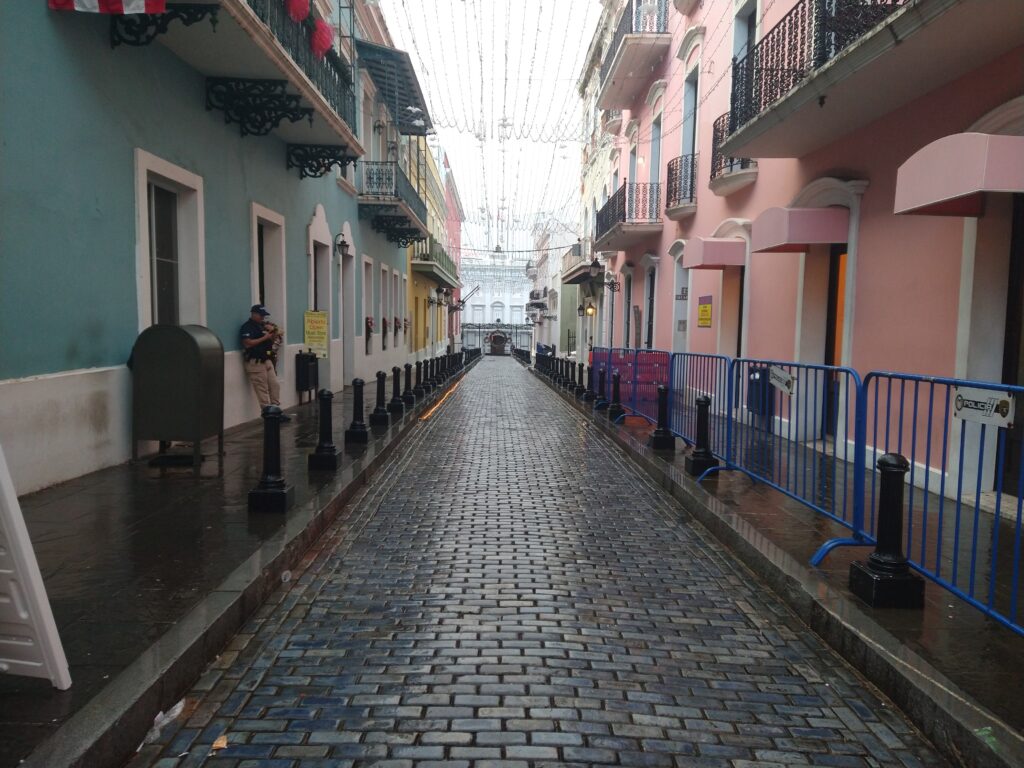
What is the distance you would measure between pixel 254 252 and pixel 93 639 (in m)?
8.66

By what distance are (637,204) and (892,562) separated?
1634cm

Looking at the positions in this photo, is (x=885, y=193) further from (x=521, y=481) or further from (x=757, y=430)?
(x=521, y=481)

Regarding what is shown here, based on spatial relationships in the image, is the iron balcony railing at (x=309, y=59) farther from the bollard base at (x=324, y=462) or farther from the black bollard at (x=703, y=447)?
the black bollard at (x=703, y=447)

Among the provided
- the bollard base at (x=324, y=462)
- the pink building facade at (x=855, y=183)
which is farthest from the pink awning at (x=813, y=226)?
the bollard base at (x=324, y=462)

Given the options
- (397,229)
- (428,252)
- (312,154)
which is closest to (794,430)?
(312,154)

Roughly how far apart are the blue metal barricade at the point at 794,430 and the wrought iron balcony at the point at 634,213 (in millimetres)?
11723

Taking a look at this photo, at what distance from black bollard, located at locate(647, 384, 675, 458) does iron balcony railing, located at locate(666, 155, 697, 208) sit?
291 inches

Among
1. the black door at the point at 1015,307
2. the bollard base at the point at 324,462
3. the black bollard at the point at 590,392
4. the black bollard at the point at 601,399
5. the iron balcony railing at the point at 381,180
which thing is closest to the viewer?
the black door at the point at 1015,307

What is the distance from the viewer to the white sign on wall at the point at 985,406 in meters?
3.48

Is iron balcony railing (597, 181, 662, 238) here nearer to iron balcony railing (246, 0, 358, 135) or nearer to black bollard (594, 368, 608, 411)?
black bollard (594, 368, 608, 411)

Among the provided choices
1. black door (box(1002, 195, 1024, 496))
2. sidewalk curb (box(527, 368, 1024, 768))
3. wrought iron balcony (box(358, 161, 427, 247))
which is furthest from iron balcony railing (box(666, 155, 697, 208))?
sidewalk curb (box(527, 368, 1024, 768))

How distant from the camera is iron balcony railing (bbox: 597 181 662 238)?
730 inches

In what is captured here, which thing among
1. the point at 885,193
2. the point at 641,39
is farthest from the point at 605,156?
the point at 885,193

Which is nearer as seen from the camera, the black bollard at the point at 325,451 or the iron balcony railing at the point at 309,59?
the black bollard at the point at 325,451
